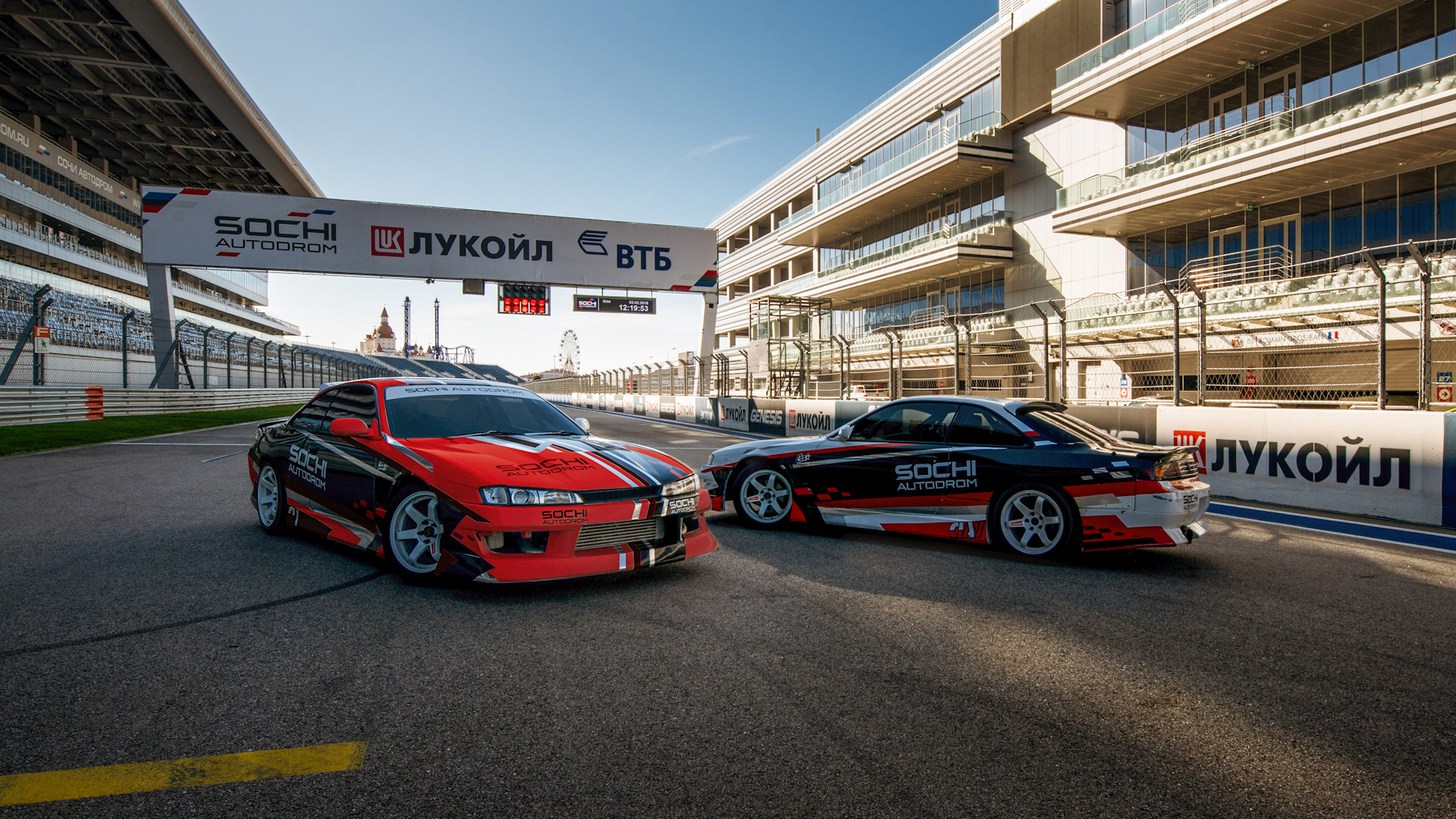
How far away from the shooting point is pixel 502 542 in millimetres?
4305

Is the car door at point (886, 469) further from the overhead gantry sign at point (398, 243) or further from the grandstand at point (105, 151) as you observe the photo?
the overhead gantry sign at point (398, 243)

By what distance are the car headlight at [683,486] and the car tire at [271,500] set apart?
10.5 ft

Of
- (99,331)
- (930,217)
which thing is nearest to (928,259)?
(930,217)

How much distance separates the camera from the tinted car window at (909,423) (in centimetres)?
627


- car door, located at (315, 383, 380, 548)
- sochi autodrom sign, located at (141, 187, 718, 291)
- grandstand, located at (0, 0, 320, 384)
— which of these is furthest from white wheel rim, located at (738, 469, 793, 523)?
sochi autodrom sign, located at (141, 187, 718, 291)

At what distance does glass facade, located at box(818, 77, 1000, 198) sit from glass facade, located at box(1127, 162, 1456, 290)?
8.16m

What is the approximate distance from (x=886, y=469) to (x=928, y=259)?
23404 millimetres

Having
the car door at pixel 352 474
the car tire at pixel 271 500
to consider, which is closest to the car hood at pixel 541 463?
the car door at pixel 352 474

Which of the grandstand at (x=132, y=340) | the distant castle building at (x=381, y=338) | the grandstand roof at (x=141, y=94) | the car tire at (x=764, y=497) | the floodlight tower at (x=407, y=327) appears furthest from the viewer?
the distant castle building at (x=381, y=338)

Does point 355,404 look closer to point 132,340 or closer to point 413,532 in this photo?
point 413,532

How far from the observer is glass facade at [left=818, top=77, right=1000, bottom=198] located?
28.1 meters

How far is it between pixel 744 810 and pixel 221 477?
385 inches

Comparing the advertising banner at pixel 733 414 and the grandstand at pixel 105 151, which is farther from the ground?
the grandstand at pixel 105 151

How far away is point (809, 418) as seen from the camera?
1934cm
